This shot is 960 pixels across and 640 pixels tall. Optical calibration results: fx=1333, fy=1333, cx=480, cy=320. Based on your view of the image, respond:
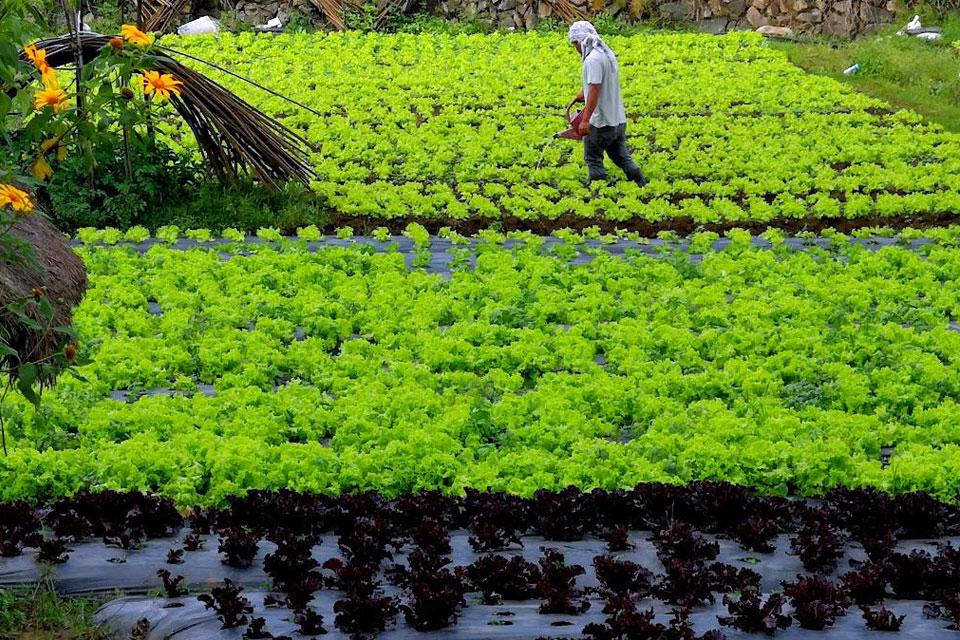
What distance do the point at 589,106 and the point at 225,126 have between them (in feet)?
13.0

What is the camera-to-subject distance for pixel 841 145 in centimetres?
1728

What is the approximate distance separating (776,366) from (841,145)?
8387 mm

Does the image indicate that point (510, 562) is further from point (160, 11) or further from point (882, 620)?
point (160, 11)

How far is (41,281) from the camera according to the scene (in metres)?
7.50

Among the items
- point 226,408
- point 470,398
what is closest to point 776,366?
point 470,398

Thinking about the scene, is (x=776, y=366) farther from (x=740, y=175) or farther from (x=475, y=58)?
(x=475, y=58)

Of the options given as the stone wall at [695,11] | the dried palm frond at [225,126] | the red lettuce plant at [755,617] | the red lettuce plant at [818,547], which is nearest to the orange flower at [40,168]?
the red lettuce plant at [755,617]

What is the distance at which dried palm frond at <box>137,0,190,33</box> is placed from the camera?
23938mm

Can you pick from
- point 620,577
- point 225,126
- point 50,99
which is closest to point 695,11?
point 225,126

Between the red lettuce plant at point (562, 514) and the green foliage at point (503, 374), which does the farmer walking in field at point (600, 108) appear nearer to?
the green foliage at point (503, 374)

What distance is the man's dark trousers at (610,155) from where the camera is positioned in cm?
1527

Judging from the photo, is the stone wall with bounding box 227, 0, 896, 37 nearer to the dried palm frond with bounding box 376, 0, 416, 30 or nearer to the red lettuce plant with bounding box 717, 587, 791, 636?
the dried palm frond with bounding box 376, 0, 416, 30

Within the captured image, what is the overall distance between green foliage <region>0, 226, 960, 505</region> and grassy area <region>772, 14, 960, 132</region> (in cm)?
816

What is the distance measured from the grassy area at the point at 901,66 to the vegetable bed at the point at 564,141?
0.58 meters
